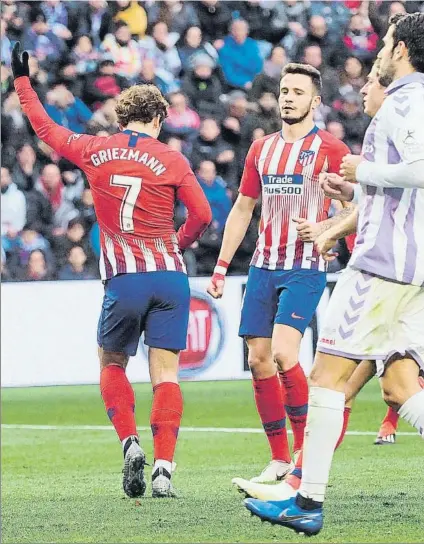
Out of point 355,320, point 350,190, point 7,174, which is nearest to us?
point 355,320

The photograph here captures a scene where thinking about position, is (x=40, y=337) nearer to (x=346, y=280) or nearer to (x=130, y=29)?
(x=130, y=29)

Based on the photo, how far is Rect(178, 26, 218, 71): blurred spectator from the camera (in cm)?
1511

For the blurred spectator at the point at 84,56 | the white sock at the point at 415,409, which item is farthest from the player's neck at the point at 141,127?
the blurred spectator at the point at 84,56

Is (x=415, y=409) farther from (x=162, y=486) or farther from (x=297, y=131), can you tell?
(x=297, y=131)

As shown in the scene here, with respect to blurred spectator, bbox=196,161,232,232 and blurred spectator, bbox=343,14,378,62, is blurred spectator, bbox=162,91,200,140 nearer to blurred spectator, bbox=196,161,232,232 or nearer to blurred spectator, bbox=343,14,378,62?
blurred spectator, bbox=196,161,232,232

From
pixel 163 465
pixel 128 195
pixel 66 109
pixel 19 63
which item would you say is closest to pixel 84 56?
pixel 66 109

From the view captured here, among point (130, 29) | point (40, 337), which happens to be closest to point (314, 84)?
point (40, 337)

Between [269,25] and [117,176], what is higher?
[269,25]

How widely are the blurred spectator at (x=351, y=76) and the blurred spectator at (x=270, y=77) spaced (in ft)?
2.79

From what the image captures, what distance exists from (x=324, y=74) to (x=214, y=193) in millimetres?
2529

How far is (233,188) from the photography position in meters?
14.8

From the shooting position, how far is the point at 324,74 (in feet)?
51.5

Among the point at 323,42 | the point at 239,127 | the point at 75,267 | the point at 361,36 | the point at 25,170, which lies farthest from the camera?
the point at 361,36

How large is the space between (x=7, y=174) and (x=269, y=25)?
13.5ft
